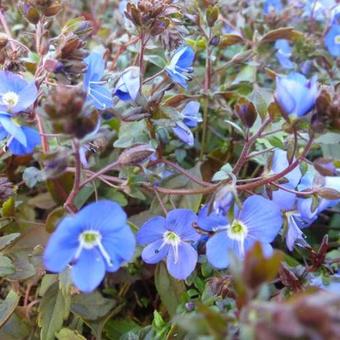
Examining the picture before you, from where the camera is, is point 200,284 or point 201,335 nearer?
point 201,335

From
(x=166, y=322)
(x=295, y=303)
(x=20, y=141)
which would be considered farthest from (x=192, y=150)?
(x=295, y=303)

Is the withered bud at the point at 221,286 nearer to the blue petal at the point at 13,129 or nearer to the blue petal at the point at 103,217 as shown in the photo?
the blue petal at the point at 103,217

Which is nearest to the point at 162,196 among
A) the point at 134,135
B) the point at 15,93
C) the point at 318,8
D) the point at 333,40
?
the point at 134,135

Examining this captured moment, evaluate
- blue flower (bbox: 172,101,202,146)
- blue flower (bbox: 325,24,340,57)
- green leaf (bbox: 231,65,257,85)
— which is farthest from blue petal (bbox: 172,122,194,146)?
blue flower (bbox: 325,24,340,57)

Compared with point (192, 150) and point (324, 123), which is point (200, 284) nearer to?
point (324, 123)

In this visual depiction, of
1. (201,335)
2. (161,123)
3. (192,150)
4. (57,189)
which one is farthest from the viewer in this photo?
(192,150)

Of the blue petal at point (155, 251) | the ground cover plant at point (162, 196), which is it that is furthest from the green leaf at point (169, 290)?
the blue petal at point (155, 251)
